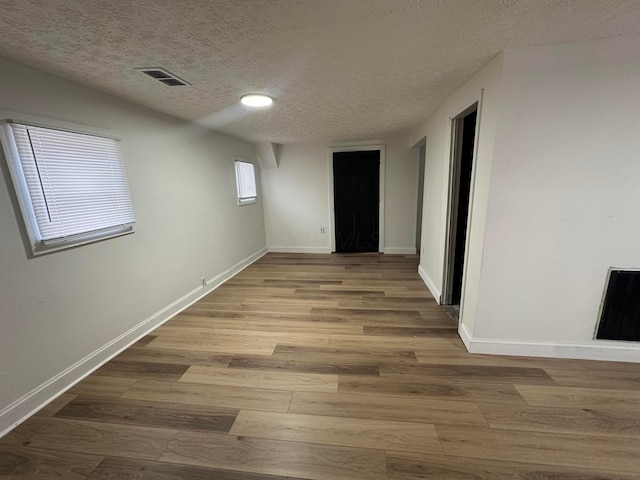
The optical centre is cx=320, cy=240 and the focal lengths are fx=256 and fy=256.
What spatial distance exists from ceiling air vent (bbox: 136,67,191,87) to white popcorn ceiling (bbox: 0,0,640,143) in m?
0.07

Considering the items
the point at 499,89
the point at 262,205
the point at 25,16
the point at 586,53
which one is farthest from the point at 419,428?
the point at 262,205

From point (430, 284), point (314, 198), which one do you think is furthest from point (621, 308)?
point (314, 198)

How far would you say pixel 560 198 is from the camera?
1.74 metres

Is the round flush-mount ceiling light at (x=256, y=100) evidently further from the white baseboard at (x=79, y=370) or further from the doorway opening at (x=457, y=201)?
the white baseboard at (x=79, y=370)

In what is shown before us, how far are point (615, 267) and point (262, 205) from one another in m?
4.87

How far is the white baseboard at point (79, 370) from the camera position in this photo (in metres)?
1.55

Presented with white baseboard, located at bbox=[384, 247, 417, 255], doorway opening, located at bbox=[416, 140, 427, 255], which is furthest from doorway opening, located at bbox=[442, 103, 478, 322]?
white baseboard, located at bbox=[384, 247, 417, 255]

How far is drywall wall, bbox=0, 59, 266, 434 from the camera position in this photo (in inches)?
61.1

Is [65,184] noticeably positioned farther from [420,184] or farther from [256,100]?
[420,184]

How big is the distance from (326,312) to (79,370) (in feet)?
6.83

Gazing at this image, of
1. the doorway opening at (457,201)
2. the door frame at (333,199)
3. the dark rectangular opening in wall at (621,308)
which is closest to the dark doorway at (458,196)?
the doorway opening at (457,201)

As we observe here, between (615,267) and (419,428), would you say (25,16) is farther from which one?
(615,267)

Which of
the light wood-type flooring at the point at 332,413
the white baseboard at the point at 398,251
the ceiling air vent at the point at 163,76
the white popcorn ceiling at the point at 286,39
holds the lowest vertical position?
the light wood-type flooring at the point at 332,413

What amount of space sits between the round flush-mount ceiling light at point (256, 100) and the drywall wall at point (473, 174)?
1689 millimetres
